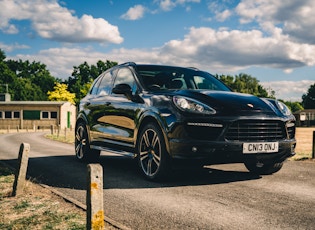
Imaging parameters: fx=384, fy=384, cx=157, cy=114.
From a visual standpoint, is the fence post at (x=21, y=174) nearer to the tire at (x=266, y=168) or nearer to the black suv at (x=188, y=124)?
the black suv at (x=188, y=124)

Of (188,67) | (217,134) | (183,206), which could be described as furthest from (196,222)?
(188,67)

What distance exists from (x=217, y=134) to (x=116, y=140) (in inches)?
89.6

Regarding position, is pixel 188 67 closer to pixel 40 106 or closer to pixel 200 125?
pixel 200 125

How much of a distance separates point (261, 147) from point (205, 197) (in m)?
1.25

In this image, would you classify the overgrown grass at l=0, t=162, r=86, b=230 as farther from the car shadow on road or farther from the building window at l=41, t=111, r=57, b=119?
the building window at l=41, t=111, r=57, b=119

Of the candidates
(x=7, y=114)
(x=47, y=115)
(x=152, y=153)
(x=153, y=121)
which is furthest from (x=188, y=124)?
(x=7, y=114)

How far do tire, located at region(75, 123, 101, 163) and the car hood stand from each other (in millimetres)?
3358

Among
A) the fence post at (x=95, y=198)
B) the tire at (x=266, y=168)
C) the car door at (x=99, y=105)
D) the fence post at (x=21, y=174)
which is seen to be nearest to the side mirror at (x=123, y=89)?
the car door at (x=99, y=105)

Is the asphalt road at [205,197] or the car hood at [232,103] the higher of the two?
the car hood at [232,103]

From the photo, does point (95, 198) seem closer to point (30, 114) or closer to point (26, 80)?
point (30, 114)

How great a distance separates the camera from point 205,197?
480 centimetres

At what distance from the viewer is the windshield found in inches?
257

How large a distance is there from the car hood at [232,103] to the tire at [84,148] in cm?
336

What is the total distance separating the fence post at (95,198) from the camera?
2986 mm
